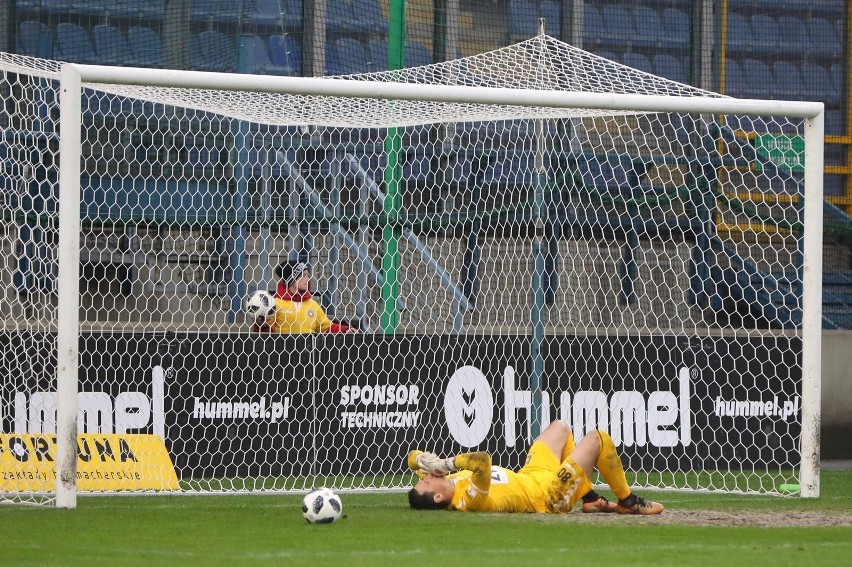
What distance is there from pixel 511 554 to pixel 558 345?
665 centimetres

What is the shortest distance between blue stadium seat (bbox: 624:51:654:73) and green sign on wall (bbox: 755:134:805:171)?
161 cm

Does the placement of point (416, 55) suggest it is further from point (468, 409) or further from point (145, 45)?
point (468, 409)

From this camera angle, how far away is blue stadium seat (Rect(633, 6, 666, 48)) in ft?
51.9

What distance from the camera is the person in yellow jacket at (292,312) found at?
39.2 ft

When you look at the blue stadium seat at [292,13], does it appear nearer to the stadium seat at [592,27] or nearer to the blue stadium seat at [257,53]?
the blue stadium seat at [257,53]

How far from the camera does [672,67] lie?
15750 mm

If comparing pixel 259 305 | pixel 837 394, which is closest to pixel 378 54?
pixel 259 305

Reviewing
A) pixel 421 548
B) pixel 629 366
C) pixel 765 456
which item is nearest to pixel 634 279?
pixel 629 366

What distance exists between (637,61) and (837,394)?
4.64 m

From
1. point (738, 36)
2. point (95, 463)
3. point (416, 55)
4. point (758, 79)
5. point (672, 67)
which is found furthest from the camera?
point (758, 79)

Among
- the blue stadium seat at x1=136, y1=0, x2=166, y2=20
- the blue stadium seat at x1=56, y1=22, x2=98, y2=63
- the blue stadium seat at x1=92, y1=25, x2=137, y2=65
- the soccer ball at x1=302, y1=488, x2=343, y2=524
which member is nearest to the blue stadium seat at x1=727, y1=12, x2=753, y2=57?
the blue stadium seat at x1=136, y1=0, x2=166, y2=20

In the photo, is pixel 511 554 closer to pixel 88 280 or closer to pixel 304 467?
pixel 304 467

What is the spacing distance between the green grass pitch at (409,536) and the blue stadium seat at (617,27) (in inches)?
308

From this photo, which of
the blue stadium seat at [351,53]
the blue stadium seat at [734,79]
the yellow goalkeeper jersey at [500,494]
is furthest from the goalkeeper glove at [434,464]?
the blue stadium seat at [734,79]
